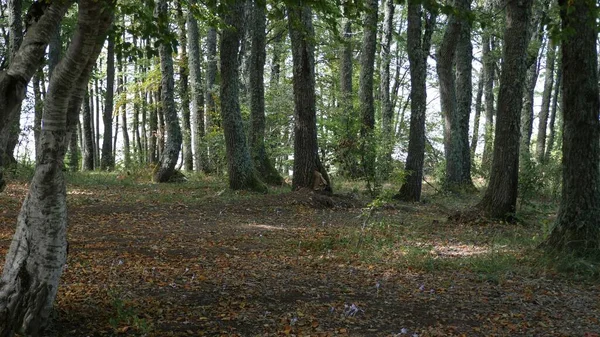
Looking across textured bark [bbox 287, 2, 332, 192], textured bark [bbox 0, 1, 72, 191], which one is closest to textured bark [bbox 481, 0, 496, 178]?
textured bark [bbox 287, 2, 332, 192]

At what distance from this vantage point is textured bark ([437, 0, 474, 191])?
1491cm

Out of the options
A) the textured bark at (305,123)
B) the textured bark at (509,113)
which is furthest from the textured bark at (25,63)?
the textured bark at (305,123)

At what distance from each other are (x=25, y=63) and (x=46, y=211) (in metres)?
1.55

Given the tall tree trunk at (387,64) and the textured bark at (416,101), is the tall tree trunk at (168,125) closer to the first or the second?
the tall tree trunk at (387,64)

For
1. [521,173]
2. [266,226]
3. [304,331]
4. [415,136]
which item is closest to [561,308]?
[304,331]

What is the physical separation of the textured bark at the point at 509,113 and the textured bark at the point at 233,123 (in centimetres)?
587

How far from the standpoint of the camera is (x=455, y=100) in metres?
16.3

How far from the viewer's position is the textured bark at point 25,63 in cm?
441

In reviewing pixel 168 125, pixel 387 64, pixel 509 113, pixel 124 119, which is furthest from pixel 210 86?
pixel 124 119

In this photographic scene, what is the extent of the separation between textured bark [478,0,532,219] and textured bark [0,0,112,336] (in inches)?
318

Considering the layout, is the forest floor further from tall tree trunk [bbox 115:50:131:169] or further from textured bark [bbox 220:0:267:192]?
tall tree trunk [bbox 115:50:131:169]

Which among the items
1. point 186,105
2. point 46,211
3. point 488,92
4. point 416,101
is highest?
point 488,92

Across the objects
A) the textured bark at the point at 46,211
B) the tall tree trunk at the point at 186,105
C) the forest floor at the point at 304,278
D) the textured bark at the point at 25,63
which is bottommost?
the forest floor at the point at 304,278

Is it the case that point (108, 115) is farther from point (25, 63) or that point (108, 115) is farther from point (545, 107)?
point (545, 107)
